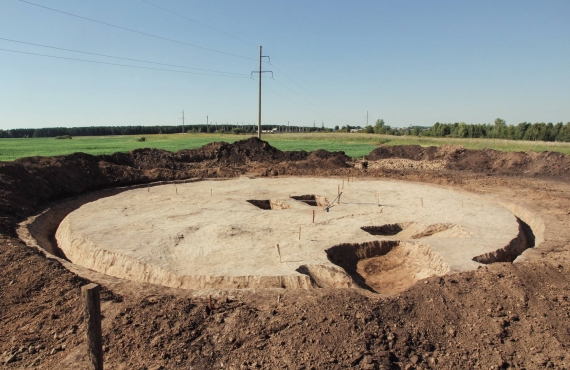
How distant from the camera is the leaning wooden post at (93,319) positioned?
169 inches

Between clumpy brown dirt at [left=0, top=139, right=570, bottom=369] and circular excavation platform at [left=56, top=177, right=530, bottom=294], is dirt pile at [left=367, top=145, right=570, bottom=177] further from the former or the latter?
clumpy brown dirt at [left=0, top=139, right=570, bottom=369]

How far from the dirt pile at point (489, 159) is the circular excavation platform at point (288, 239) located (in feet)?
35.5

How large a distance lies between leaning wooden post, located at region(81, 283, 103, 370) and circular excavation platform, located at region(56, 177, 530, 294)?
399cm

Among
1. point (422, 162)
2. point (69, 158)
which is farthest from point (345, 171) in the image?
point (69, 158)

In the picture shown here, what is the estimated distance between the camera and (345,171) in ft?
81.6

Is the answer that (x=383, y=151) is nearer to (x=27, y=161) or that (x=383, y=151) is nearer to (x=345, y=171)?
(x=345, y=171)

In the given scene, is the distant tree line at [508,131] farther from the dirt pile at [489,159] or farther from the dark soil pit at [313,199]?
the dark soil pit at [313,199]

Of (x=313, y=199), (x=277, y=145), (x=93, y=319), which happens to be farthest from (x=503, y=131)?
(x=93, y=319)

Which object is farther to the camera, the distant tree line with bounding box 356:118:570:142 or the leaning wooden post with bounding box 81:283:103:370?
Answer: the distant tree line with bounding box 356:118:570:142

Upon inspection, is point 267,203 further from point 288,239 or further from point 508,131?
point 508,131

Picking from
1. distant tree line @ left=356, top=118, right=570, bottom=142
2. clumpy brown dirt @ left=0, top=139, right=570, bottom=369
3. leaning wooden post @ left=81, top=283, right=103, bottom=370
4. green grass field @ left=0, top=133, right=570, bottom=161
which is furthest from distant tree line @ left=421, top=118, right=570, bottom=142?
leaning wooden post @ left=81, top=283, right=103, bottom=370

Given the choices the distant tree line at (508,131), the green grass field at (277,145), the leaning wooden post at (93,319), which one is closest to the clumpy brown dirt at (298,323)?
the leaning wooden post at (93,319)

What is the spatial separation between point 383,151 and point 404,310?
91.9ft

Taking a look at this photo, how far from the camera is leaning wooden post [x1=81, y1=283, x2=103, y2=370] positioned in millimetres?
4297
